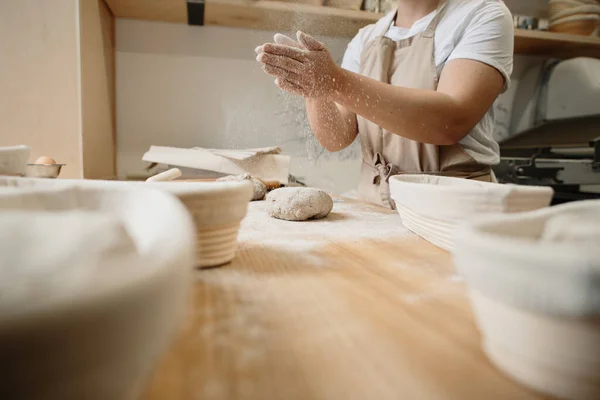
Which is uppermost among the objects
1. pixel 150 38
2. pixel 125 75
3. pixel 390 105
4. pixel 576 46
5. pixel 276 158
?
pixel 576 46

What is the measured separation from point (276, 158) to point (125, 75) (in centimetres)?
106

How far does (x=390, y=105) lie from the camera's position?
3.81 ft

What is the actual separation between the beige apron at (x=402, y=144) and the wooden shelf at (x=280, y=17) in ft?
1.52

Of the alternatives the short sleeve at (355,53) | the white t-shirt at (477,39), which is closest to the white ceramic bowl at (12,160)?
the white t-shirt at (477,39)

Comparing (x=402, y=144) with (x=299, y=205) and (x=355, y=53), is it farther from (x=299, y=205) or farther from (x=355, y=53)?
(x=299, y=205)

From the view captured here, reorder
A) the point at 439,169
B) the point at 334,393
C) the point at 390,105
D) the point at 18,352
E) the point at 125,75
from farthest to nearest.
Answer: the point at 125,75
the point at 439,169
the point at 390,105
the point at 334,393
the point at 18,352

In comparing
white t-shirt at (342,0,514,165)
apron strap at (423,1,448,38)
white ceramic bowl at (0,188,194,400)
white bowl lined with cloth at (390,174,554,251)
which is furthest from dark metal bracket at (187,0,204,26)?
white ceramic bowl at (0,188,194,400)

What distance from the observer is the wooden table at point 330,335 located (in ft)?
0.98

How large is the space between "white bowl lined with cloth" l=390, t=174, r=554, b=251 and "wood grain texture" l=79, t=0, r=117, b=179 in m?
1.52

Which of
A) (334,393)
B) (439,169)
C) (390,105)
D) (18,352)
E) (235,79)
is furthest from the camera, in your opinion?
(235,79)

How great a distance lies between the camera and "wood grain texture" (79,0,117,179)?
171cm

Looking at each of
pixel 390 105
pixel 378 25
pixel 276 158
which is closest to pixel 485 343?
pixel 390 105

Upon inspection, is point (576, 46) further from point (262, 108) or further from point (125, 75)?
point (125, 75)

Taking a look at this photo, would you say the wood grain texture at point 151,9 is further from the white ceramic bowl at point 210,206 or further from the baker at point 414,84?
the white ceramic bowl at point 210,206
